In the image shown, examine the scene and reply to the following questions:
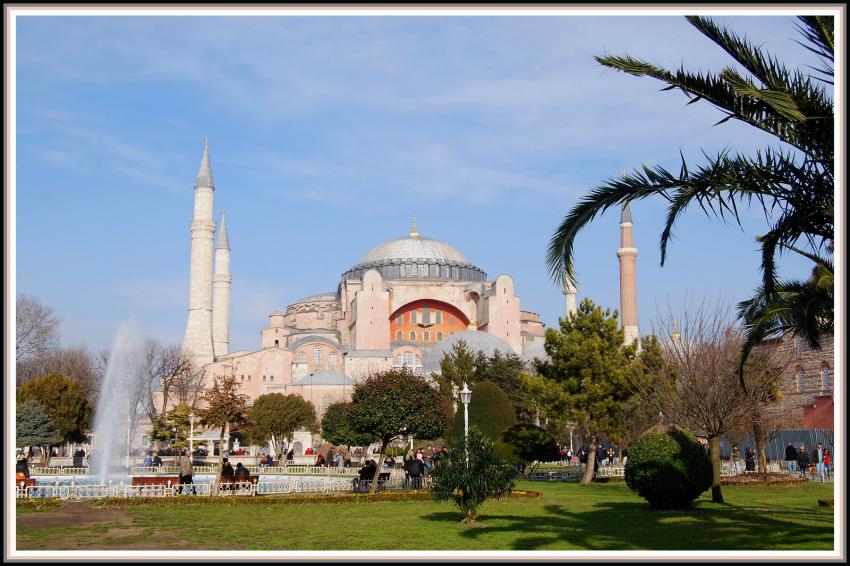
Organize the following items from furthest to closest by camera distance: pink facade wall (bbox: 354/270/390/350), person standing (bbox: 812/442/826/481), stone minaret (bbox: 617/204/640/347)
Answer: pink facade wall (bbox: 354/270/390/350), stone minaret (bbox: 617/204/640/347), person standing (bbox: 812/442/826/481)

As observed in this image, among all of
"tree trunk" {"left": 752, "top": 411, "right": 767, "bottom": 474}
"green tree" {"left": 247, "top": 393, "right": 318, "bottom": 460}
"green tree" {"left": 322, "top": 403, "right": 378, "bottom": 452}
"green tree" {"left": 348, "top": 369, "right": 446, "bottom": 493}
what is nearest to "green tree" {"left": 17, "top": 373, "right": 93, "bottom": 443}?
"green tree" {"left": 247, "top": 393, "right": 318, "bottom": 460}

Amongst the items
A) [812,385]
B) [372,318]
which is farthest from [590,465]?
[372,318]

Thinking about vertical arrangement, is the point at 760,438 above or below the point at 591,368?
below

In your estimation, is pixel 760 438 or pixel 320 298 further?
pixel 320 298

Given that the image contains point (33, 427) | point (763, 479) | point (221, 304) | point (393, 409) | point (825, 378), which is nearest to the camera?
point (393, 409)

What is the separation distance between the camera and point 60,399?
3198cm

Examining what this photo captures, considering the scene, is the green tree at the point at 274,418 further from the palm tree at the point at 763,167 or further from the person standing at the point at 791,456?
the palm tree at the point at 763,167

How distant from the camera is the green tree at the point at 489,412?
2362 cm

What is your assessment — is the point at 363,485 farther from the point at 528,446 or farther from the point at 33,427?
the point at 33,427

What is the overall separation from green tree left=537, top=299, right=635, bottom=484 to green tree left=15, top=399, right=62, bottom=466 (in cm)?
1789

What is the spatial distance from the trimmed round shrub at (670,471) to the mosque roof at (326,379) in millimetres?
39709

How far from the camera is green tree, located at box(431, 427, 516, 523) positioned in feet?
38.5

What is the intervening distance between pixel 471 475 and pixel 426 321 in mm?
52042

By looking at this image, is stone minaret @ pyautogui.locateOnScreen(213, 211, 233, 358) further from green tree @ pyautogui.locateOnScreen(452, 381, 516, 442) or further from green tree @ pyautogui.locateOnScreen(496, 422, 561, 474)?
green tree @ pyautogui.locateOnScreen(496, 422, 561, 474)
